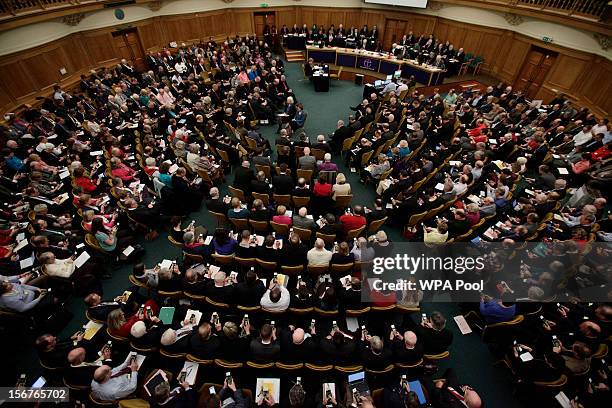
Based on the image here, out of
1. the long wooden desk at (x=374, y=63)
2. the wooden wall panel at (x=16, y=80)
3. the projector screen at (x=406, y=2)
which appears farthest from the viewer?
the projector screen at (x=406, y=2)

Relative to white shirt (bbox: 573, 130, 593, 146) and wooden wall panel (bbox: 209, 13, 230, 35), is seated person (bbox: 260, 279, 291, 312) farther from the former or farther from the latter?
wooden wall panel (bbox: 209, 13, 230, 35)

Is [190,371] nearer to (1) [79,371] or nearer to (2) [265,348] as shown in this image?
(2) [265,348]

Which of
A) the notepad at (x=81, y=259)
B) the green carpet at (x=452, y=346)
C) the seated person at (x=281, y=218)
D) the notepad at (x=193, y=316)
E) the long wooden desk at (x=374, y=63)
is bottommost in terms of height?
the green carpet at (x=452, y=346)

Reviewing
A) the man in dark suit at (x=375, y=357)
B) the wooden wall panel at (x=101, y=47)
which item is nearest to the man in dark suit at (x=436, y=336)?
the man in dark suit at (x=375, y=357)

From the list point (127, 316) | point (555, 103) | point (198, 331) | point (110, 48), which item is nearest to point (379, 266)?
point (198, 331)

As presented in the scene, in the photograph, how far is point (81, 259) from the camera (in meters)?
6.37

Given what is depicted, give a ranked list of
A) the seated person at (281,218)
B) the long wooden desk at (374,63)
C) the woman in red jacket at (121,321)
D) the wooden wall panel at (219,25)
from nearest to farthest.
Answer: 1. the woman in red jacket at (121,321)
2. the seated person at (281,218)
3. the long wooden desk at (374,63)
4. the wooden wall panel at (219,25)

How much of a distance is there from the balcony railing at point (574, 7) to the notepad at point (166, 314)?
56.8ft

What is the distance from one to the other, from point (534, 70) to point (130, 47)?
2180 centimetres

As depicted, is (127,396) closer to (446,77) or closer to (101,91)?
(101,91)

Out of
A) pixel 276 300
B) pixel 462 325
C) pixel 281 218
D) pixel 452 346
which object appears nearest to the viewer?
pixel 276 300

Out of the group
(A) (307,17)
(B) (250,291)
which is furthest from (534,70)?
(B) (250,291)

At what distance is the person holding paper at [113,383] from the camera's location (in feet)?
13.1

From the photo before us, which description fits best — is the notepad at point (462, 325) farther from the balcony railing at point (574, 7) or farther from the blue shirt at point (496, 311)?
the balcony railing at point (574, 7)
